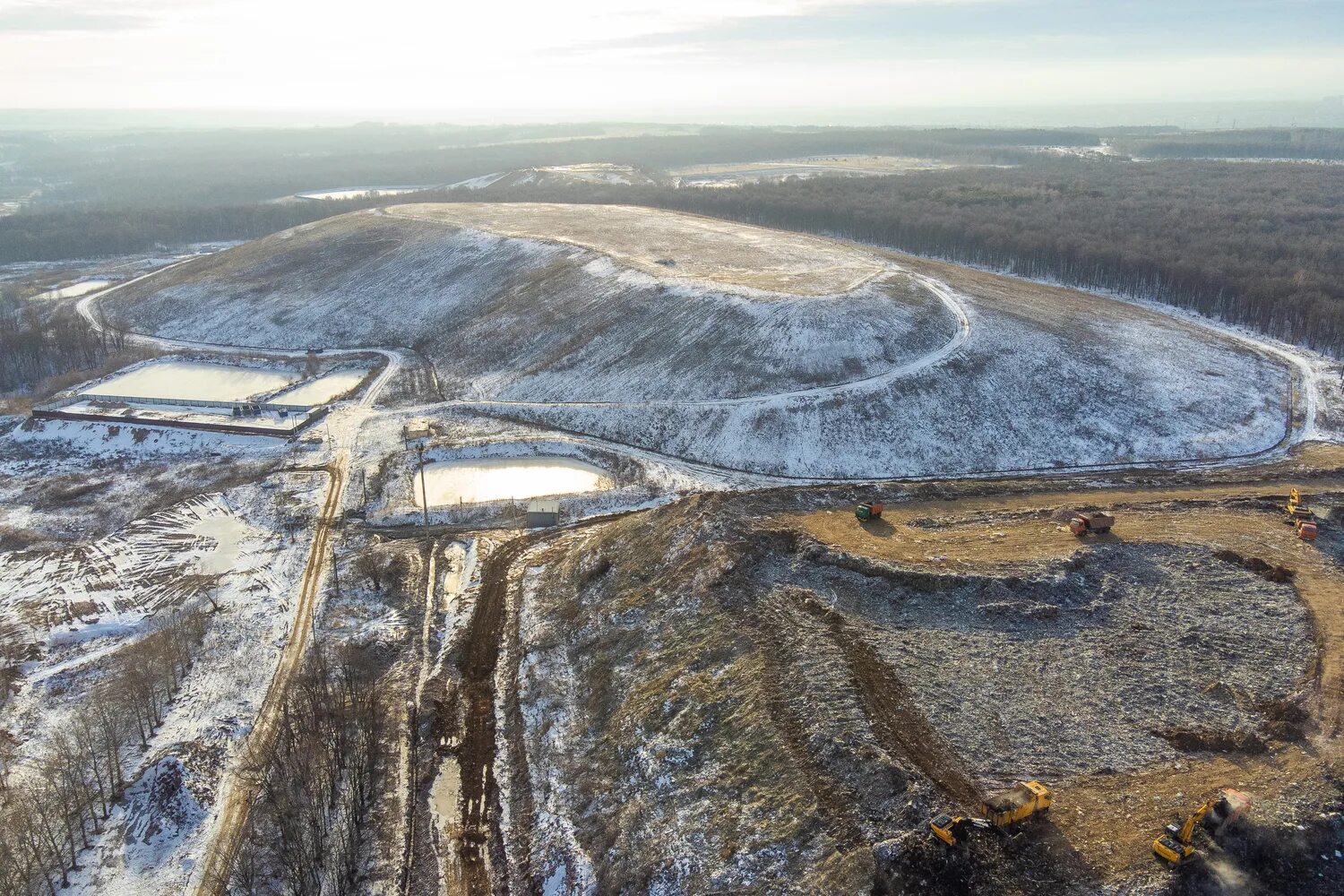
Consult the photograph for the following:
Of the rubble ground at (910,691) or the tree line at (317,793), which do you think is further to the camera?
the tree line at (317,793)

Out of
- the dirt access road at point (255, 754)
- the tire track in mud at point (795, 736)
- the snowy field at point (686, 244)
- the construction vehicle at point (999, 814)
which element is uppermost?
the snowy field at point (686, 244)

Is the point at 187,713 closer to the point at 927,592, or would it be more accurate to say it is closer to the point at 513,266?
the point at 927,592

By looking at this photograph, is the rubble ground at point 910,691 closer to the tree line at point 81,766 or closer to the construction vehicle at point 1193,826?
the construction vehicle at point 1193,826

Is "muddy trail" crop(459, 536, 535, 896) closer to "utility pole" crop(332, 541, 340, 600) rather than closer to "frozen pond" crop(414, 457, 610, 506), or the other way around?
"utility pole" crop(332, 541, 340, 600)

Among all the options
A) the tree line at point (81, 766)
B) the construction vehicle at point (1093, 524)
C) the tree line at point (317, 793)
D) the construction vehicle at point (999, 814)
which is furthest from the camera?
the construction vehicle at point (1093, 524)

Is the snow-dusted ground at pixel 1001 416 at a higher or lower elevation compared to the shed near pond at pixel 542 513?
higher

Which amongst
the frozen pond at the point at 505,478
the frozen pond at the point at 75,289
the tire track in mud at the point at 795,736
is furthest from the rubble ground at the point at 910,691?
the frozen pond at the point at 75,289

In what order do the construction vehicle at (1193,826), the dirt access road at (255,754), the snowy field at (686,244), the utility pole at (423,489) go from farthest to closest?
the snowy field at (686,244) < the utility pole at (423,489) < the dirt access road at (255,754) < the construction vehicle at (1193,826)

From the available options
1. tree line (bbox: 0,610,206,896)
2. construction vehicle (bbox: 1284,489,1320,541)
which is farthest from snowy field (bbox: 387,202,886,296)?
tree line (bbox: 0,610,206,896)
